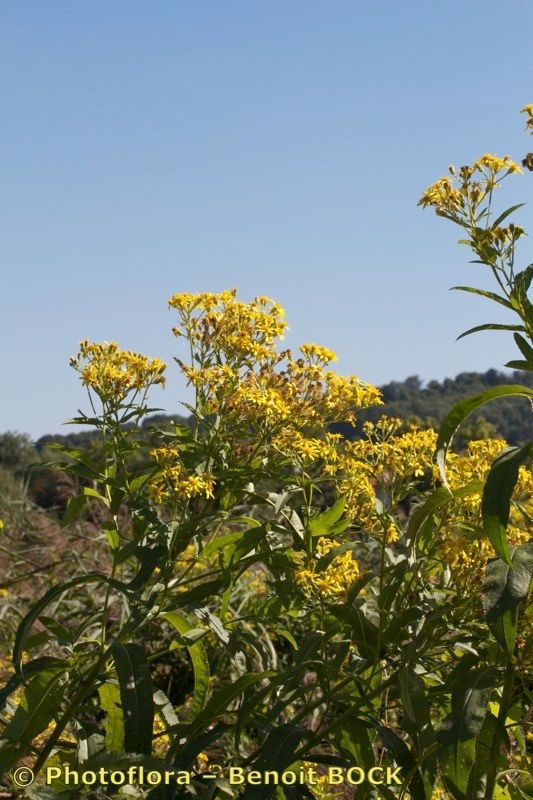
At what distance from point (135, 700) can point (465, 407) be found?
1.35m

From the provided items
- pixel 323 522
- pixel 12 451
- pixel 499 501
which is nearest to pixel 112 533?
pixel 323 522

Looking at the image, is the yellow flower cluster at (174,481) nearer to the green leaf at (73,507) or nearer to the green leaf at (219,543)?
the green leaf at (219,543)

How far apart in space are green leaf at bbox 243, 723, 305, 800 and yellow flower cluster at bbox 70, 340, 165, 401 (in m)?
1.41

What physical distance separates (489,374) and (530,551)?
83321 millimetres

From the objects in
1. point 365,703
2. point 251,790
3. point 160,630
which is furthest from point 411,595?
point 160,630

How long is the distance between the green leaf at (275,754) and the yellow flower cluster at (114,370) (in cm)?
141

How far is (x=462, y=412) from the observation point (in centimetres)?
266

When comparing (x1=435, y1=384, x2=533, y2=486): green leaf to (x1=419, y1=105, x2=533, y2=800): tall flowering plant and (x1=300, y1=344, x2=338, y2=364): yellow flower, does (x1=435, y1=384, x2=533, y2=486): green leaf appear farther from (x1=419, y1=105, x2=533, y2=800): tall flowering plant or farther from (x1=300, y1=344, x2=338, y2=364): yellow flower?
(x1=300, y1=344, x2=338, y2=364): yellow flower

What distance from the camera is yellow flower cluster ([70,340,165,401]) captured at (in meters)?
3.52

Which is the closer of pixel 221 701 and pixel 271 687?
pixel 271 687

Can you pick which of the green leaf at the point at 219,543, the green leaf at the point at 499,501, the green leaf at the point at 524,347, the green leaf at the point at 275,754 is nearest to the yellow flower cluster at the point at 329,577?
the green leaf at the point at 219,543

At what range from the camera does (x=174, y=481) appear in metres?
3.23

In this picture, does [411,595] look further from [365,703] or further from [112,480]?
[112,480]

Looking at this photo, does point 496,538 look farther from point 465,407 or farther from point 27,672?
point 27,672
